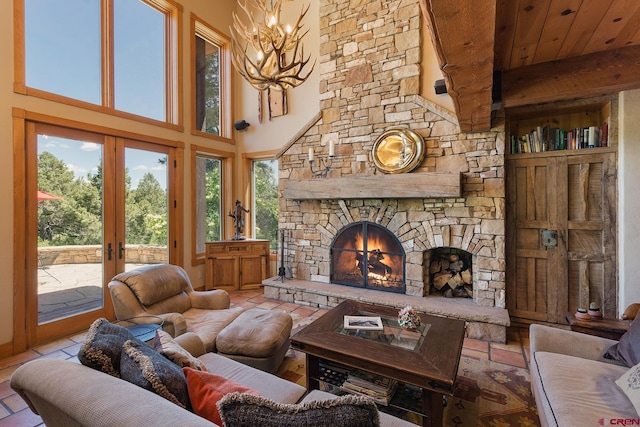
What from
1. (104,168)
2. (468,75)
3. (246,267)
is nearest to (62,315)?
(104,168)

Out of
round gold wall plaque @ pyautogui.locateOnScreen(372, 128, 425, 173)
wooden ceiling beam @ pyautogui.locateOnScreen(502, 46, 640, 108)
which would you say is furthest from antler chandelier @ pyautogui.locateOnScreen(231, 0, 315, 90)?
wooden ceiling beam @ pyautogui.locateOnScreen(502, 46, 640, 108)

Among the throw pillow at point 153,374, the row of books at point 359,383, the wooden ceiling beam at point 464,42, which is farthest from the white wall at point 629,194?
the throw pillow at point 153,374

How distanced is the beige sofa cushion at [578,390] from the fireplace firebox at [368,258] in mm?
2043

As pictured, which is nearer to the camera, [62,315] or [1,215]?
[1,215]

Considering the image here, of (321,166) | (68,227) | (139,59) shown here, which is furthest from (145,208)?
(321,166)

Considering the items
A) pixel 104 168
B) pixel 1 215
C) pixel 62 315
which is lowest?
pixel 62 315

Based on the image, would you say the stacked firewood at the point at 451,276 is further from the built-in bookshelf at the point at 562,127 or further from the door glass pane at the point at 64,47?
the door glass pane at the point at 64,47

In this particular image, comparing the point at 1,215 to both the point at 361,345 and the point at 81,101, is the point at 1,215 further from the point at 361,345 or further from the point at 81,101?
the point at 361,345

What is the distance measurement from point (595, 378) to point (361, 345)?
1282 millimetres

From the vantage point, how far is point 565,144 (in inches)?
125

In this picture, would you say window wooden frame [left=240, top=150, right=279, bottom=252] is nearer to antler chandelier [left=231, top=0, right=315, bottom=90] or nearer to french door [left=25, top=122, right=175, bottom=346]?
french door [left=25, top=122, right=175, bottom=346]

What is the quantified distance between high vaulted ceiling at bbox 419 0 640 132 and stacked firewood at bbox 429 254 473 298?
5.75 ft

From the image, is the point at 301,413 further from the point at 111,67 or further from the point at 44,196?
the point at 111,67

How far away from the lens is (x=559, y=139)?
318 cm
